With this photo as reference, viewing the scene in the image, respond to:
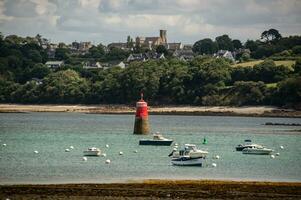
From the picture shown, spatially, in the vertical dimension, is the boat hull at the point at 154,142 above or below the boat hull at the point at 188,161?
below

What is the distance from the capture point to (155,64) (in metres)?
183

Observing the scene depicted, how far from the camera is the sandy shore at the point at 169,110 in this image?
147625 millimetres

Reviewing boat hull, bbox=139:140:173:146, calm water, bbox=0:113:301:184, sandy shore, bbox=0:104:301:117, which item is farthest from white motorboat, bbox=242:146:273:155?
sandy shore, bbox=0:104:301:117

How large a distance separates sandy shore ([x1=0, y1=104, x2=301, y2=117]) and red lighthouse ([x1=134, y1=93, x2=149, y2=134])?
5854 cm

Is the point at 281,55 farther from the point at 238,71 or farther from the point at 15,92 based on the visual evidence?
the point at 15,92

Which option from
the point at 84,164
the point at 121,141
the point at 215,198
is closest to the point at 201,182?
the point at 215,198

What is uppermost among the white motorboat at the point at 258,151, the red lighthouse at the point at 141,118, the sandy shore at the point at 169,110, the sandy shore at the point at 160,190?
the red lighthouse at the point at 141,118

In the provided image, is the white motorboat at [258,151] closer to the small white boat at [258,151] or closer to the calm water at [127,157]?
Answer: the small white boat at [258,151]

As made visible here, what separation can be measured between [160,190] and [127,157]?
23.9 m

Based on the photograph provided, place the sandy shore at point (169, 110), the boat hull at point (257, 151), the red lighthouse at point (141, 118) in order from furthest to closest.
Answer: the sandy shore at point (169, 110), the red lighthouse at point (141, 118), the boat hull at point (257, 151)

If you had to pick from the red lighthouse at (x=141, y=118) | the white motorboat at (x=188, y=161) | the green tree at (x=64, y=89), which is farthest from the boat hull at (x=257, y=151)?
the green tree at (x=64, y=89)

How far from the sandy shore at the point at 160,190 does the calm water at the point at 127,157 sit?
4.14 metres

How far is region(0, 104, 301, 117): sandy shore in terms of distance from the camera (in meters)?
148

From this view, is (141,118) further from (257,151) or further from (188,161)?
(188,161)
